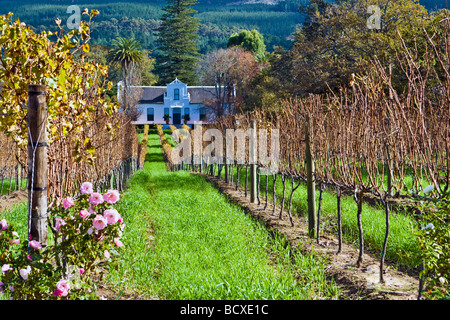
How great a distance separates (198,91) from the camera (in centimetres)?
6053

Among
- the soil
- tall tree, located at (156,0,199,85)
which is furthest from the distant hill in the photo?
the soil

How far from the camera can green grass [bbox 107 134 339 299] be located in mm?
4637

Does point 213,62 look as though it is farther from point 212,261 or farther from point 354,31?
point 212,261

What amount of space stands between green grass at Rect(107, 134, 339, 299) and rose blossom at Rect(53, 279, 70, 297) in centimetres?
53

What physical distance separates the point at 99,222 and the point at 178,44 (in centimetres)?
6709

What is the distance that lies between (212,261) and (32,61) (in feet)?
10.5

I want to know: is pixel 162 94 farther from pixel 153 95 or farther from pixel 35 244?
pixel 35 244

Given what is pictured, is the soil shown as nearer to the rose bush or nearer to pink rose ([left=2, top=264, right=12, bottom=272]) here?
the rose bush

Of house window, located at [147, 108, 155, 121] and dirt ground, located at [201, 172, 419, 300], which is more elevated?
house window, located at [147, 108, 155, 121]

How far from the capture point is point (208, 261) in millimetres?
5777

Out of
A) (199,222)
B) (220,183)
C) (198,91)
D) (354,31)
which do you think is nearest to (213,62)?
(198,91)

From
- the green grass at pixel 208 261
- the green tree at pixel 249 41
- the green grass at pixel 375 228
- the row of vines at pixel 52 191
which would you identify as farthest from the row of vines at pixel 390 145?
the green tree at pixel 249 41

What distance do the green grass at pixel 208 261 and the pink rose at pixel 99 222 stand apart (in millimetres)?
399

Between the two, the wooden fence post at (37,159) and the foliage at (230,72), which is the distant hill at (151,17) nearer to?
the foliage at (230,72)
